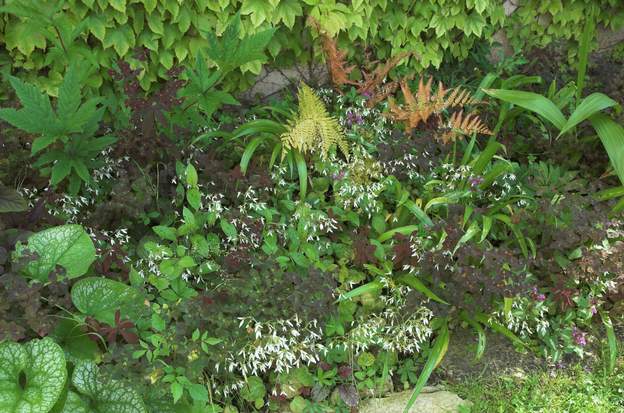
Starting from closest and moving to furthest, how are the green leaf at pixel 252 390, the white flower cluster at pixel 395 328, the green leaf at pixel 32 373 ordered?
the green leaf at pixel 32 373 → the green leaf at pixel 252 390 → the white flower cluster at pixel 395 328

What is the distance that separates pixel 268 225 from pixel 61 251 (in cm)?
91

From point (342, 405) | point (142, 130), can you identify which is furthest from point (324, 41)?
point (342, 405)

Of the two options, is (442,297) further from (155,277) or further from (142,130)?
(142,130)

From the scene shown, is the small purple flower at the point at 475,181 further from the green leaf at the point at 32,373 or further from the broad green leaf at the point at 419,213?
the green leaf at the point at 32,373

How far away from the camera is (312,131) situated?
3.25 meters

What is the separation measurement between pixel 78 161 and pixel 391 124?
1784mm

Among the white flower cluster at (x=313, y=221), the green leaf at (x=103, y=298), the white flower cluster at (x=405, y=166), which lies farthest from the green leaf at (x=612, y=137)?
the green leaf at (x=103, y=298)

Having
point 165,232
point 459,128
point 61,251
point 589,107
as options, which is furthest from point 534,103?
point 61,251

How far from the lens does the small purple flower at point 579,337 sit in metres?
2.98

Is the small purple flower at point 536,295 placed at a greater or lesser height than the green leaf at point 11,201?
greater

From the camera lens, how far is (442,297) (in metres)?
2.93

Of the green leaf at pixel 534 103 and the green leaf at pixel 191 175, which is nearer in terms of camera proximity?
the green leaf at pixel 191 175

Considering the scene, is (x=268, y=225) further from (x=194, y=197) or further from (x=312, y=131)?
(x=312, y=131)

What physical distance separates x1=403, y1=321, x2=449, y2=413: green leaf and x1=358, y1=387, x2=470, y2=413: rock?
1.7 inches
